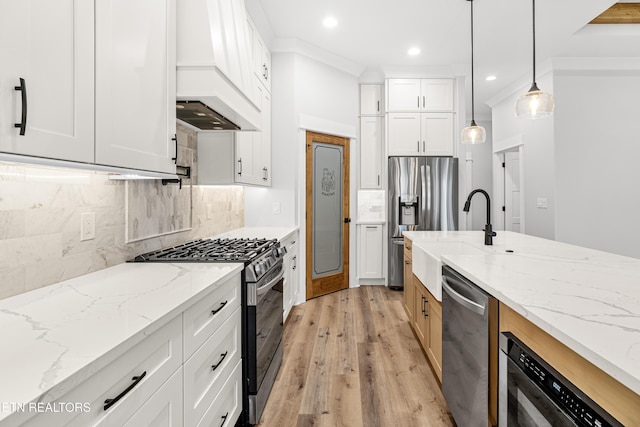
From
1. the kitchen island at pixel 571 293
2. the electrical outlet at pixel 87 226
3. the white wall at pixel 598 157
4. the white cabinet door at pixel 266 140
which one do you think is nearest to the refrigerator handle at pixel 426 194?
the white wall at pixel 598 157

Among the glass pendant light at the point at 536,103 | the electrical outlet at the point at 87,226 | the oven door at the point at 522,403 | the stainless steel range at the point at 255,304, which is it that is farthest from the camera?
the glass pendant light at the point at 536,103

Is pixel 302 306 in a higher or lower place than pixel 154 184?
lower

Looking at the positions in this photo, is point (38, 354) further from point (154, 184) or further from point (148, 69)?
point (154, 184)

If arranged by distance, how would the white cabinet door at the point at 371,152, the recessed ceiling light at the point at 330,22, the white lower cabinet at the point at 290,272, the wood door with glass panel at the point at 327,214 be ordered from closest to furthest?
the white lower cabinet at the point at 290,272 → the recessed ceiling light at the point at 330,22 → the wood door with glass panel at the point at 327,214 → the white cabinet door at the point at 371,152

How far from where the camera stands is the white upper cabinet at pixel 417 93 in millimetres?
4734

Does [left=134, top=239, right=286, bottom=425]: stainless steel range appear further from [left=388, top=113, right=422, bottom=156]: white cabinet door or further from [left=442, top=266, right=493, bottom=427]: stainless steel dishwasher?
[left=388, top=113, right=422, bottom=156]: white cabinet door

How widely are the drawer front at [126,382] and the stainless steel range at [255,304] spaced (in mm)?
644

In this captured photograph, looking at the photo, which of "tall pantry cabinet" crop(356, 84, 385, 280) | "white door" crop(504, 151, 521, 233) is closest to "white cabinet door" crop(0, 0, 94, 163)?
"tall pantry cabinet" crop(356, 84, 385, 280)

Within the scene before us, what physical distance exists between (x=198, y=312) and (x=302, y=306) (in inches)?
106

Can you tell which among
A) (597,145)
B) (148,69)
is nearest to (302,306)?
(148,69)

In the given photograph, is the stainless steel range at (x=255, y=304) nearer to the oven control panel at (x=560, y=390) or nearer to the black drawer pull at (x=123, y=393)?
the black drawer pull at (x=123, y=393)

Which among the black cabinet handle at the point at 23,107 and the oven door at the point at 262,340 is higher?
the black cabinet handle at the point at 23,107

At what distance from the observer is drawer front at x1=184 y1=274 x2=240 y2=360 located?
1.18m

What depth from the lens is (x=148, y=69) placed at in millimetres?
1396
